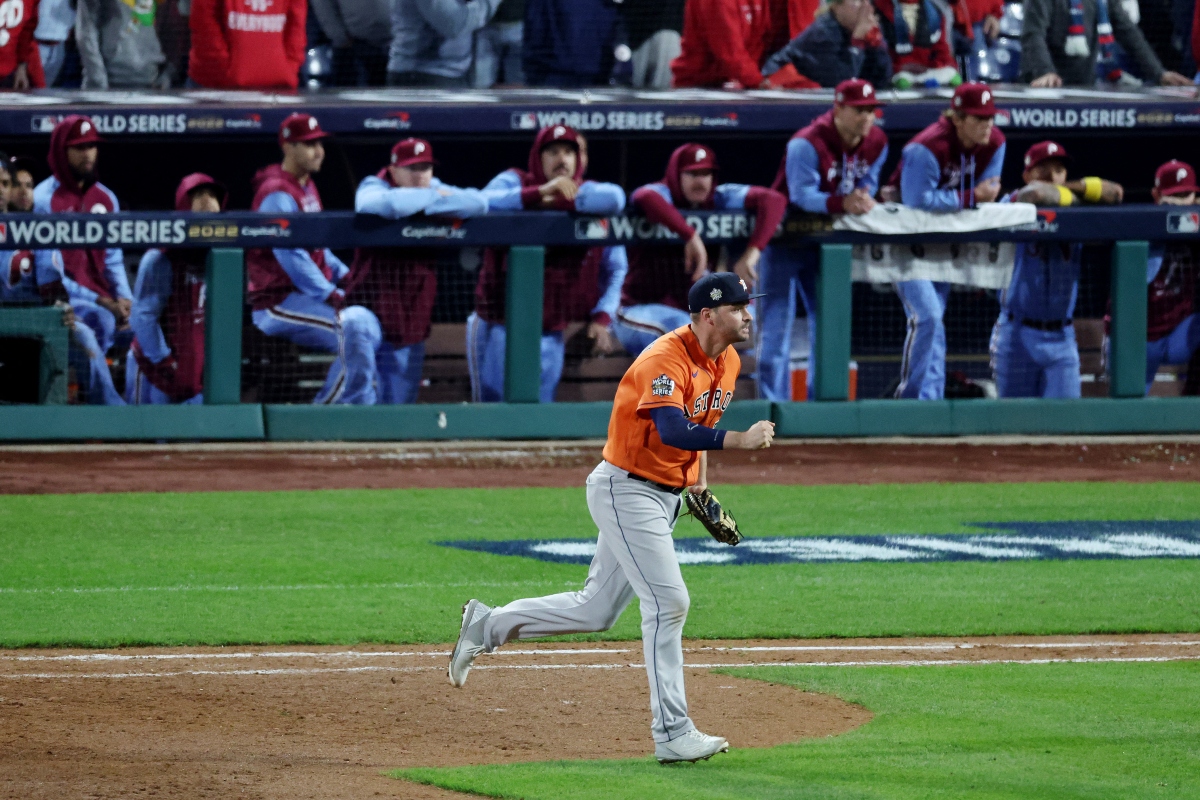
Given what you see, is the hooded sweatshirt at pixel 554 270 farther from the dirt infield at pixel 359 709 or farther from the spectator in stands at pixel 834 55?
the dirt infield at pixel 359 709

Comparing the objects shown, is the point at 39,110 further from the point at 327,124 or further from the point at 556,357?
the point at 556,357

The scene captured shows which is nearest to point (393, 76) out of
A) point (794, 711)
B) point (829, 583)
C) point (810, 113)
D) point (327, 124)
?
point (327, 124)

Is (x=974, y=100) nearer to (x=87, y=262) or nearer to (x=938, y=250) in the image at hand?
(x=938, y=250)

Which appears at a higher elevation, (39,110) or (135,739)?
(39,110)

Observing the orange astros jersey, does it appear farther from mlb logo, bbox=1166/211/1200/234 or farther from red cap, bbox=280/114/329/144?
mlb logo, bbox=1166/211/1200/234

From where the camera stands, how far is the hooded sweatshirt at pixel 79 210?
12.3 metres

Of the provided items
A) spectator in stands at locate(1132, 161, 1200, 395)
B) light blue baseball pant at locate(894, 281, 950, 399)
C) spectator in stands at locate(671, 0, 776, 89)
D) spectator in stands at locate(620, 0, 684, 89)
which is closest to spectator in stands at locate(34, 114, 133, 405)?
spectator in stands at locate(620, 0, 684, 89)

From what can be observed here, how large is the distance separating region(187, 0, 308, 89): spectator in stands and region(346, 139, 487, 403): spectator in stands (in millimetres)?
2054

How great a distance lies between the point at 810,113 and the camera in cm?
1383

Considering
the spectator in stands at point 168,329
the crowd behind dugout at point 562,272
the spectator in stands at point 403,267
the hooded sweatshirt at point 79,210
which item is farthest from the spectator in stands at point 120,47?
the spectator in stands at point 403,267

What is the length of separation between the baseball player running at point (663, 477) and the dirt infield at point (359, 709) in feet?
1.22

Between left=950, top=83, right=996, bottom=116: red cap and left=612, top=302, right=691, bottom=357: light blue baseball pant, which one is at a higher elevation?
left=950, top=83, right=996, bottom=116: red cap

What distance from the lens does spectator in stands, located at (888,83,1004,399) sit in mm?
13023

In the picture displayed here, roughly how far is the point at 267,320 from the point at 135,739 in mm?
7162
